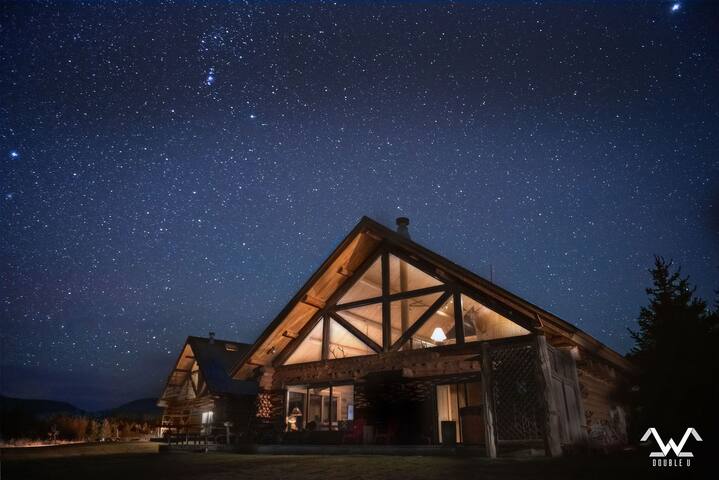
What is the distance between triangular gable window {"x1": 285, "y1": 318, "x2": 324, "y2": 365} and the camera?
46.9 ft

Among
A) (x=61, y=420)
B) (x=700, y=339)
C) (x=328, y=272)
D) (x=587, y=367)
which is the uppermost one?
(x=328, y=272)

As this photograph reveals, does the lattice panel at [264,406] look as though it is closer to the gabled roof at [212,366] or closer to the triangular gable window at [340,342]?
the triangular gable window at [340,342]

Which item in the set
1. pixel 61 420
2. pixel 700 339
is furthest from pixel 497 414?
pixel 61 420

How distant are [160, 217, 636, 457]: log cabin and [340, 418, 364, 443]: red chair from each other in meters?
0.04

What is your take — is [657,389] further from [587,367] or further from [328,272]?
[328,272]

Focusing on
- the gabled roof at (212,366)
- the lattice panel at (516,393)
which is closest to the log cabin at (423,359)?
the lattice panel at (516,393)

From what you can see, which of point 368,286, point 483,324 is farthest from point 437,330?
point 368,286

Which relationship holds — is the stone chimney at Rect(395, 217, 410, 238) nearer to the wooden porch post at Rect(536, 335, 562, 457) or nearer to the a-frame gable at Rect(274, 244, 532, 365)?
the a-frame gable at Rect(274, 244, 532, 365)

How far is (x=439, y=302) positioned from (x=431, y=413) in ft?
14.8

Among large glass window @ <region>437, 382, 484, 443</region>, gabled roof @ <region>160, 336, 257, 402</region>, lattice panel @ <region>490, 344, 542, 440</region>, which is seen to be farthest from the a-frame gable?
gabled roof @ <region>160, 336, 257, 402</region>

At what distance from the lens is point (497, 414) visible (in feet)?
31.8

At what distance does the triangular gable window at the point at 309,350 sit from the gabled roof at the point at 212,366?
1066 cm

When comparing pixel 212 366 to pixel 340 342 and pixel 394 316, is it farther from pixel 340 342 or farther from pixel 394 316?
pixel 394 316

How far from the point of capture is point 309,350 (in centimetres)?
1434
